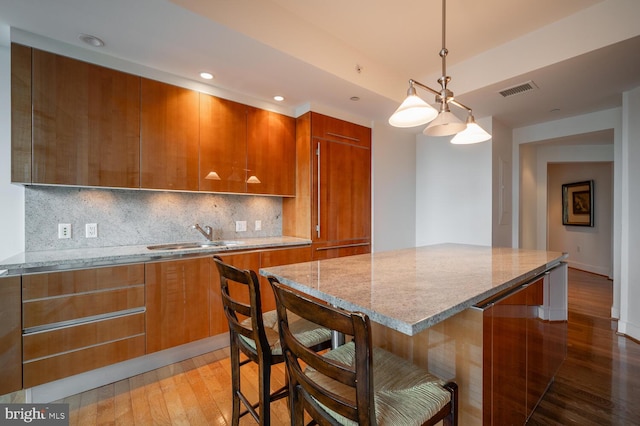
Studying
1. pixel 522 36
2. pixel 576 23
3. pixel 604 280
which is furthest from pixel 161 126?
pixel 604 280

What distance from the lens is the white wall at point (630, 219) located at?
2.75 metres

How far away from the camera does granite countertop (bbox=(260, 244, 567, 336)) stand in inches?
34.4

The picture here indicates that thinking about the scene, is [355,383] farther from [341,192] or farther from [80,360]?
[341,192]

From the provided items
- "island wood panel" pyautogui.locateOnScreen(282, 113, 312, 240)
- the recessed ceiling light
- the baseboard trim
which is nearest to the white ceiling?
the recessed ceiling light

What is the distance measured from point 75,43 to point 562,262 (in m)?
3.98

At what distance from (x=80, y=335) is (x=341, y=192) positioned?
8.81ft

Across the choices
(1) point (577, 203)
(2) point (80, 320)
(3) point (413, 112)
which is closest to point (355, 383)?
(3) point (413, 112)

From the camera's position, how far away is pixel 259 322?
1.13 meters

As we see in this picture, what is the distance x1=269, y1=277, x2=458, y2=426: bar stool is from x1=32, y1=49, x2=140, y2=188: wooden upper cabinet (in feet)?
6.73

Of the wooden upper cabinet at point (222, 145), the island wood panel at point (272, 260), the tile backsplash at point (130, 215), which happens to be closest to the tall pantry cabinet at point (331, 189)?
the island wood panel at point (272, 260)

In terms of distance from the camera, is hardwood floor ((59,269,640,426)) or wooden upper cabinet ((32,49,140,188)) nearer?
hardwood floor ((59,269,640,426))

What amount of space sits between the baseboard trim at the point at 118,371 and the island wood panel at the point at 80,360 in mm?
148

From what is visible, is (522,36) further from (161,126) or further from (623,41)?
(161,126)

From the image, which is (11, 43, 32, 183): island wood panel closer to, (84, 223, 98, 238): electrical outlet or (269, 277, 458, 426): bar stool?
(84, 223, 98, 238): electrical outlet
